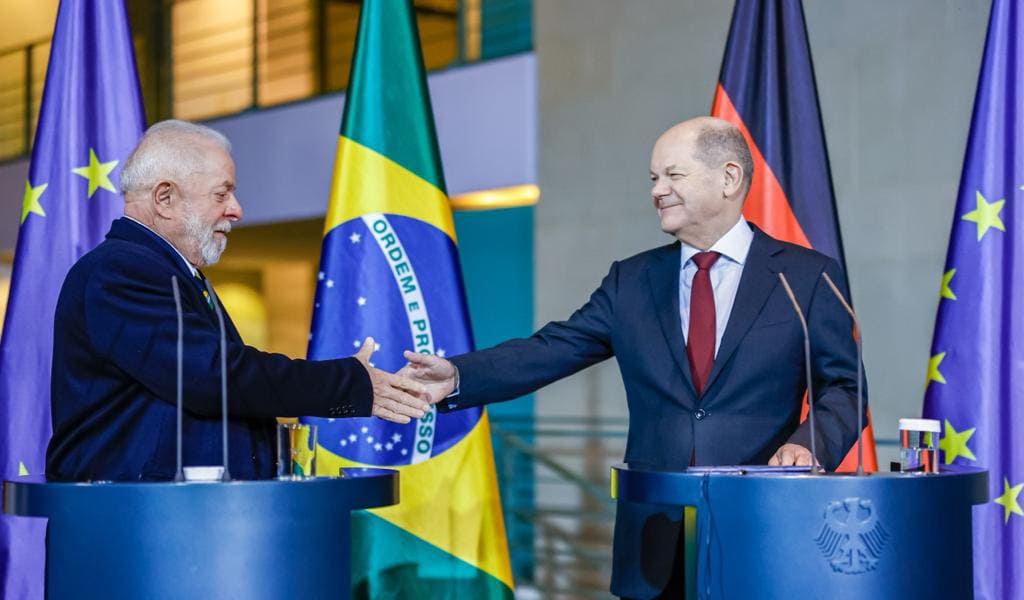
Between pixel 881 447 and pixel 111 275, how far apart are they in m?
3.37

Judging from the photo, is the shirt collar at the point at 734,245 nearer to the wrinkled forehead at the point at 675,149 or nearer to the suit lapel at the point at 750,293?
the suit lapel at the point at 750,293

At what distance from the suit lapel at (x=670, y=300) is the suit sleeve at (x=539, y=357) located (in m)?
0.13

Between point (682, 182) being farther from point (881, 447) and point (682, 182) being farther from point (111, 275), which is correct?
point (881, 447)

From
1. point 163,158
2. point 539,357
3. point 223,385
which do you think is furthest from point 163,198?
point 539,357

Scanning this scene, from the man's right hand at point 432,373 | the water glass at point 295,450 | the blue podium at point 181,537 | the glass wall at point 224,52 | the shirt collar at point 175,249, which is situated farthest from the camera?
the glass wall at point 224,52

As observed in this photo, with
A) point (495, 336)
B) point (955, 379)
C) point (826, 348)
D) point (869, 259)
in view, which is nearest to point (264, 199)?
point (495, 336)

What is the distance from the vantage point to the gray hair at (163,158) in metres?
2.61

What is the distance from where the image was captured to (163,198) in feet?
8.57

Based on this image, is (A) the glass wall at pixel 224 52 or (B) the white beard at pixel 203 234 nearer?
(B) the white beard at pixel 203 234

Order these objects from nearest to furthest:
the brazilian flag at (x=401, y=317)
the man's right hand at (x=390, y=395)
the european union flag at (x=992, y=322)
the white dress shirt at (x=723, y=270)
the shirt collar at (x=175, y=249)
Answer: the shirt collar at (x=175, y=249)
the man's right hand at (x=390, y=395)
the white dress shirt at (x=723, y=270)
the european union flag at (x=992, y=322)
the brazilian flag at (x=401, y=317)

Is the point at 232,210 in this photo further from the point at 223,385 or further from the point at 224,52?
the point at 224,52

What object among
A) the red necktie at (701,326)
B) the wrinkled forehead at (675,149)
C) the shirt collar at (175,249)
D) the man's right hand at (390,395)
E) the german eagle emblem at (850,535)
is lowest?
the german eagle emblem at (850,535)

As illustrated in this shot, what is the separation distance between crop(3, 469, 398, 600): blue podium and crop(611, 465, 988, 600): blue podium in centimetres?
60

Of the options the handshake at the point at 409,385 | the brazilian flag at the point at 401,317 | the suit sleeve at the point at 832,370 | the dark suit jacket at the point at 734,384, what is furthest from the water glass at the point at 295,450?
the brazilian flag at the point at 401,317
